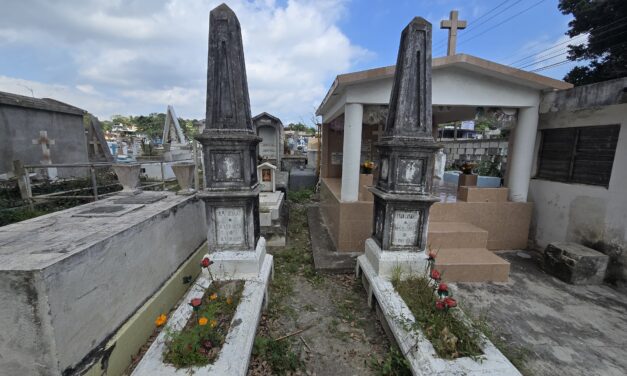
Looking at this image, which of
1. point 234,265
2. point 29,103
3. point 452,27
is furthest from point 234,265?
point 29,103

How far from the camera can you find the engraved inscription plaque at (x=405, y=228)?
3791 millimetres

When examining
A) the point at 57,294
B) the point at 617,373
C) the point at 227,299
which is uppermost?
the point at 57,294

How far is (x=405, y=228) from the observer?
3822 millimetres

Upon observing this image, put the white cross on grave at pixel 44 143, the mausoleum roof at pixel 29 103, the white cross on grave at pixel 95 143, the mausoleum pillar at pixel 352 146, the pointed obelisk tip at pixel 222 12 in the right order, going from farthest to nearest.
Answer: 1. the white cross on grave at pixel 95 143
2. the white cross on grave at pixel 44 143
3. the mausoleum roof at pixel 29 103
4. the mausoleum pillar at pixel 352 146
5. the pointed obelisk tip at pixel 222 12

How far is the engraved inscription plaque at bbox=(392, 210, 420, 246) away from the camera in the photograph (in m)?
3.79

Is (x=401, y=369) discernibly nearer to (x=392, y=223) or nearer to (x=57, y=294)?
(x=392, y=223)

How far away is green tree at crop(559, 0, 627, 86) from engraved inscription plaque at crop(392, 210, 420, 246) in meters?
15.2

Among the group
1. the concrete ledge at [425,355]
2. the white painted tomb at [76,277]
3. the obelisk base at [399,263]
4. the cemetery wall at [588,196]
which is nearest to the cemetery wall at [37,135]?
the white painted tomb at [76,277]

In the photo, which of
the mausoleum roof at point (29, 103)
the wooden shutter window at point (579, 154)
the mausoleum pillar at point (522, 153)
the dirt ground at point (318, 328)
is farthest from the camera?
the mausoleum roof at point (29, 103)

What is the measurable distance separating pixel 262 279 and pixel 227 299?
0.62 meters

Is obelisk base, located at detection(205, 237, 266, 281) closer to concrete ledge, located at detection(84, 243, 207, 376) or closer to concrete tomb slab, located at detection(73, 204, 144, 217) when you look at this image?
concrete ledge, located at detection(84, 243, 207, 376)

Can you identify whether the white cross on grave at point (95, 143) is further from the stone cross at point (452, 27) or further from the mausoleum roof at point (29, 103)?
the stone cross at point (452, 27)

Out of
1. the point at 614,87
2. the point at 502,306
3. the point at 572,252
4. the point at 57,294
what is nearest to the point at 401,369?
the point at 502,306

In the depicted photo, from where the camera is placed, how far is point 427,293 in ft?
10.8
